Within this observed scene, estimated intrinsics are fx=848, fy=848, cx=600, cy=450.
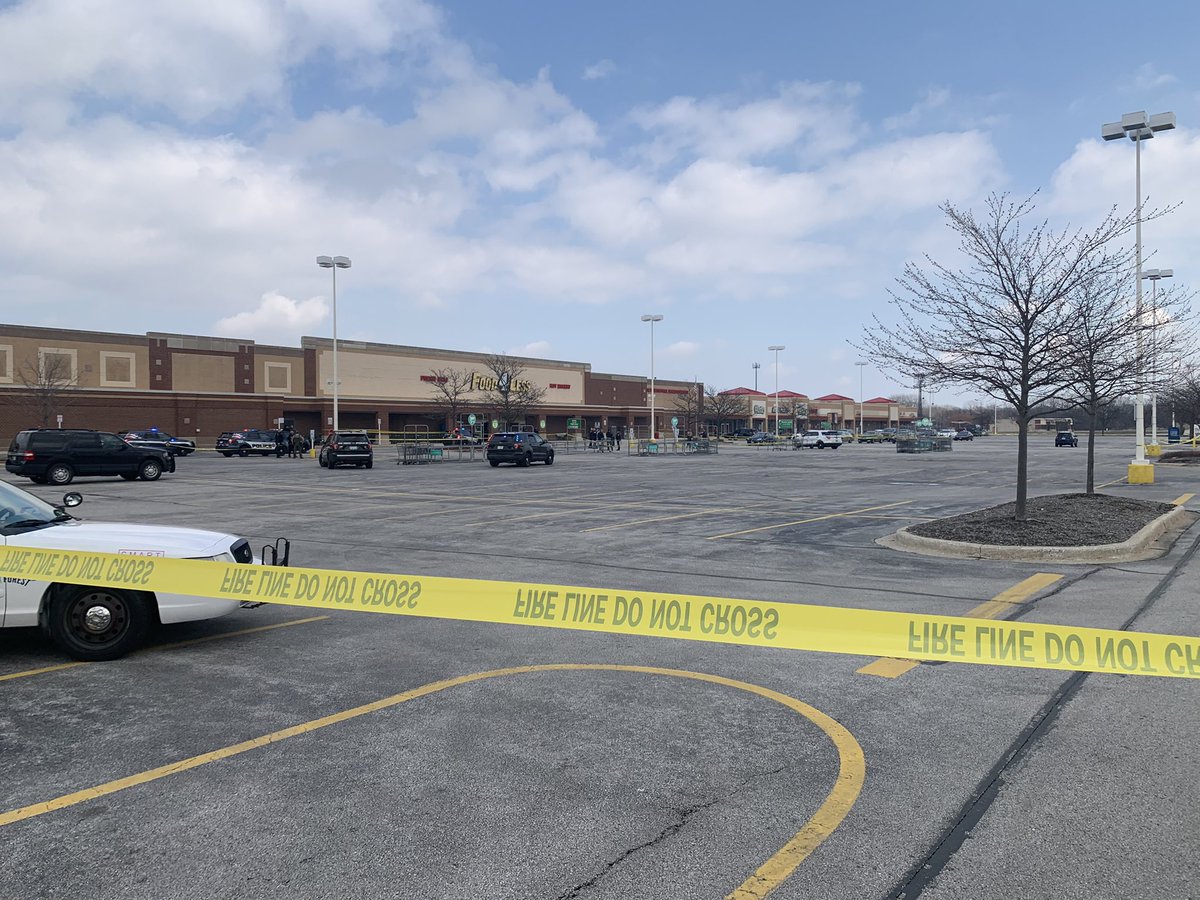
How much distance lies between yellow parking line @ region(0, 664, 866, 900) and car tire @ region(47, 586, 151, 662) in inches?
84.7

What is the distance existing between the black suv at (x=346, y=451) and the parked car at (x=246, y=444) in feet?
53.2

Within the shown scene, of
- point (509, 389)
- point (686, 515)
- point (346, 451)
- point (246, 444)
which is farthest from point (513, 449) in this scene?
point (509, 389)

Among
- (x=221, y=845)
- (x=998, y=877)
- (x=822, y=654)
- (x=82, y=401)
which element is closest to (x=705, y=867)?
(x=998, y=877)

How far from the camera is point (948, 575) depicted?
10023 millimetres

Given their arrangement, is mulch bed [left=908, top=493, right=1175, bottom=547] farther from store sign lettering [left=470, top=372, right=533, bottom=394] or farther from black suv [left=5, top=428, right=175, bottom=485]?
store sign lettering [left=470, top=372, right=533, bottom=394]

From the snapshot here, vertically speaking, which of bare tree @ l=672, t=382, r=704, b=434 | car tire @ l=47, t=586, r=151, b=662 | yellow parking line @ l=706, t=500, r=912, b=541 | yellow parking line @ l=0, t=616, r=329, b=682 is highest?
bare tree @ l=672, t=382, r=704, b=434

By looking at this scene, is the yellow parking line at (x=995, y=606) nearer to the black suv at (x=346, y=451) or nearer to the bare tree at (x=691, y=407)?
the black suv at (x=346, y=451)

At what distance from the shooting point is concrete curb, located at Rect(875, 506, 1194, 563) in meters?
11.0

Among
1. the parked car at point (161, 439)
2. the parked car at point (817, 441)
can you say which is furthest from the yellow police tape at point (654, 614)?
the parked car at point (817, 441)

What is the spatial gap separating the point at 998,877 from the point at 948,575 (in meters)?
7.21

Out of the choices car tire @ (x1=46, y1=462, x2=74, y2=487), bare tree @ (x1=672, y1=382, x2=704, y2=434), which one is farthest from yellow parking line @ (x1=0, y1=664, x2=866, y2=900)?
bare tree @ (x1=672, y1=382, x2=704, y2=434)

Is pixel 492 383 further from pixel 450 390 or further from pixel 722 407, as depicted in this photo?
pixel 722 407

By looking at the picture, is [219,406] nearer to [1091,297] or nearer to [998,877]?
[1091,297]

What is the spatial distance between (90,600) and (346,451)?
98.7 ft
